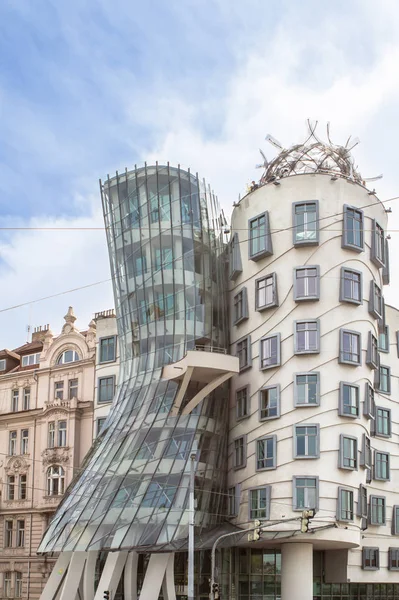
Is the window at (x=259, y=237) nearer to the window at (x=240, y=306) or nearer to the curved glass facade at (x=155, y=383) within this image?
the window at (x=240, y=306)

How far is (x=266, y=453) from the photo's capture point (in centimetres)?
4903

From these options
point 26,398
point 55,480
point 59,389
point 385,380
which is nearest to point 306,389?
point 385,380

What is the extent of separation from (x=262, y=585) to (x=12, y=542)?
21445 millimetres

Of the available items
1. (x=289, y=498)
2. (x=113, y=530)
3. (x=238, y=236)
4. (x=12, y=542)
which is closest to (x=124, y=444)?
(x=113, y=530)

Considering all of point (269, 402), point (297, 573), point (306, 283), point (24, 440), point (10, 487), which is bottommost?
point (297, 573)

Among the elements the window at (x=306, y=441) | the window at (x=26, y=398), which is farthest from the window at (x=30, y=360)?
the window at (x=306, y=441)

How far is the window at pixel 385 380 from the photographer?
58.9m

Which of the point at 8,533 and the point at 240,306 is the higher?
the point at 240,306

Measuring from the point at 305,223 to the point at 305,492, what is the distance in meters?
14.8

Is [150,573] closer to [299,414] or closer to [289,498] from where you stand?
[289,498]

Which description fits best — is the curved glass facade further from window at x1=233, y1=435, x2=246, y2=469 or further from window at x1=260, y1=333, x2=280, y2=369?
window at x1=260, y1=333, x2=280, y2=369

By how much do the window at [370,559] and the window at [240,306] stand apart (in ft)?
50.8

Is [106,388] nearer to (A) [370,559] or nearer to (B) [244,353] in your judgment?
(B) [244,353]

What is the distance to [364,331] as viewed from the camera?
50.0 meters
